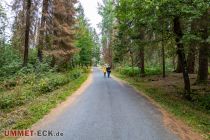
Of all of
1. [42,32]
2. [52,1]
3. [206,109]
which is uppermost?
[52,1]

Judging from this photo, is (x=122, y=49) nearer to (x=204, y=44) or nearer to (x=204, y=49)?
(x=204, y=49)

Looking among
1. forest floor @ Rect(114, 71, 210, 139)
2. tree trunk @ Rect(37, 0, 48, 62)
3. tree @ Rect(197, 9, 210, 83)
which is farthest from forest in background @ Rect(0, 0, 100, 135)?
tree @ Rect(197, 9, 210, 83)

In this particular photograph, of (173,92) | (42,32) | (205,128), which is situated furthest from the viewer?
(42,32)

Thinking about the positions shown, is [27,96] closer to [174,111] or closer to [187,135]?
[174,111]

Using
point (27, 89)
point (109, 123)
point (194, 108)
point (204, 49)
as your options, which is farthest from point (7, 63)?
point (109, 123)

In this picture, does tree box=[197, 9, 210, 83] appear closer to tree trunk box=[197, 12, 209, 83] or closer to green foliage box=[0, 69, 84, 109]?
tree trunk box=[197, 12, 209, 83]

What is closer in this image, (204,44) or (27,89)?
(204,44)

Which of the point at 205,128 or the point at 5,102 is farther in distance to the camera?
the point at 5,102

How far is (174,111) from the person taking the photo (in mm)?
12039

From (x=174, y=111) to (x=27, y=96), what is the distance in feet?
26.5

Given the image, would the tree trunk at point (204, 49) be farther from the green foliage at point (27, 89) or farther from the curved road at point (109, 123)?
the green foliage at point (27, 89)

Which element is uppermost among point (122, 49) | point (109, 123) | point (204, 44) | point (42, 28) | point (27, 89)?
point (42, 28)

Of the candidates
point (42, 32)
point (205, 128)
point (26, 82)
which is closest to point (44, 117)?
point (205, 128)

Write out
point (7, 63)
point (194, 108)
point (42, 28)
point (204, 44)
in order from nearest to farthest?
point (194, 108) < point (204, 44) < point (7, 63) < point (42, 28)
